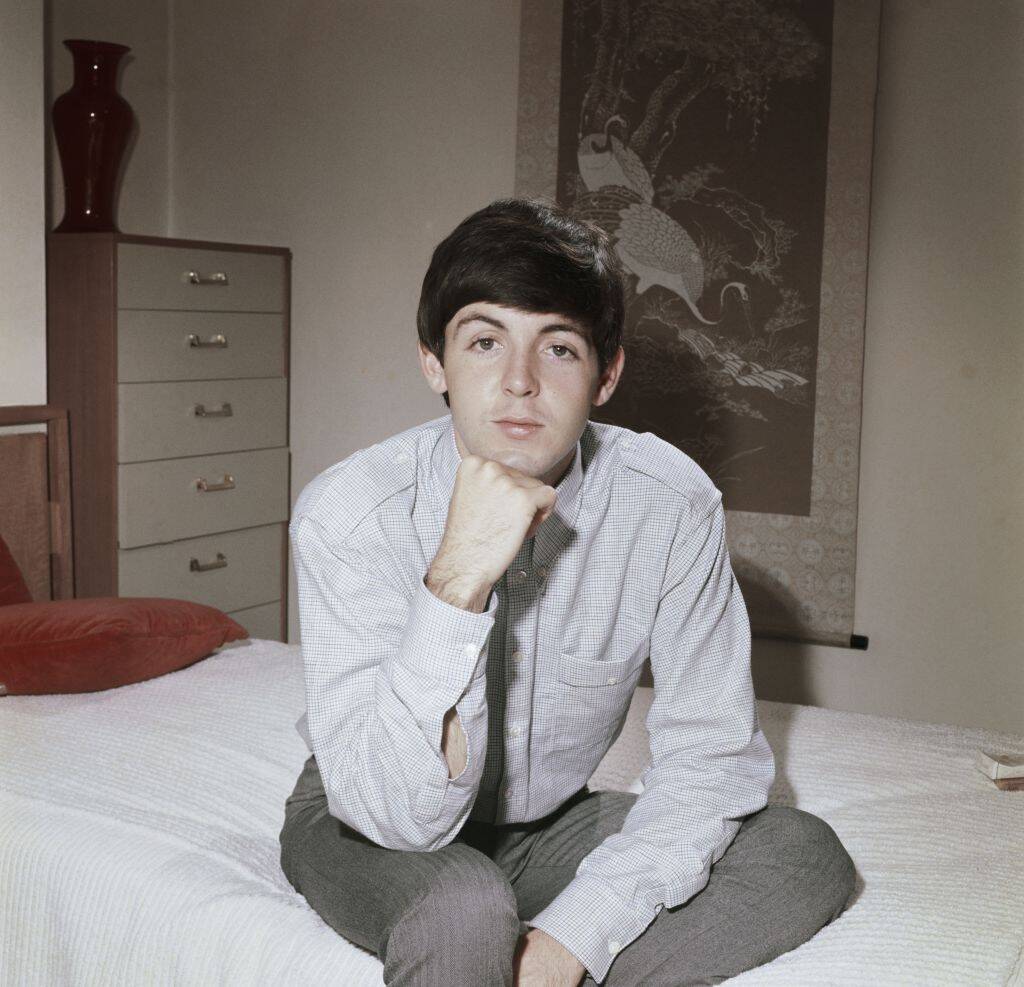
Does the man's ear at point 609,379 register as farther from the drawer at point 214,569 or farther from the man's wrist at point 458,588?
the drawer at point 214,569

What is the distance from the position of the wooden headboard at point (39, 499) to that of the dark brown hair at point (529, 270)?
1.63 meters

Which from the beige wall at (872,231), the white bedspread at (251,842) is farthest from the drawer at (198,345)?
the white bedspread at (251,842)

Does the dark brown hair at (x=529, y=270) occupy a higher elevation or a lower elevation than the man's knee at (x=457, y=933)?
higher

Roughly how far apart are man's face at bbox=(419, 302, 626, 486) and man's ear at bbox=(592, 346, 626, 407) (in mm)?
39

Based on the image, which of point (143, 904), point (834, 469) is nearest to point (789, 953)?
point (143, 904)

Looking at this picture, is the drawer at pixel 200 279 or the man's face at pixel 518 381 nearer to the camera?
the man's face at pixel 518 381

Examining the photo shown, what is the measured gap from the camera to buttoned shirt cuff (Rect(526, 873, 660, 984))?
1269mm

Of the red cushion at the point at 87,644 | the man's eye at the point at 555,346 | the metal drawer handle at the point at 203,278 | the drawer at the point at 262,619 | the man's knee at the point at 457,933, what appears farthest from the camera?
the drawer at the point at 262,619

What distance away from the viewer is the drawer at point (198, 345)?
3.16 metres

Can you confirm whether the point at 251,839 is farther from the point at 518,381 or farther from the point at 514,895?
the point at 518,381

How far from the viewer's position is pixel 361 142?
3623mm

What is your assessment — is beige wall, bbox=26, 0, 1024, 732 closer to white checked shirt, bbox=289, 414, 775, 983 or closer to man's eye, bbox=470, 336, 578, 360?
white checked shirt, bbox=289, 414, 775, 983

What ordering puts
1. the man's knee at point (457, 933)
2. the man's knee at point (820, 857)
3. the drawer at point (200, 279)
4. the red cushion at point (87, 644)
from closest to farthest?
1. the man's knee at point (457, 933)
2. the man's knee at point (820, 857)
3. the red cushion at point (87, 644)
4. the drawer at point (200, 279)

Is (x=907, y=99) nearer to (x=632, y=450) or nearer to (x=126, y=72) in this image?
(x=632, y=450)
